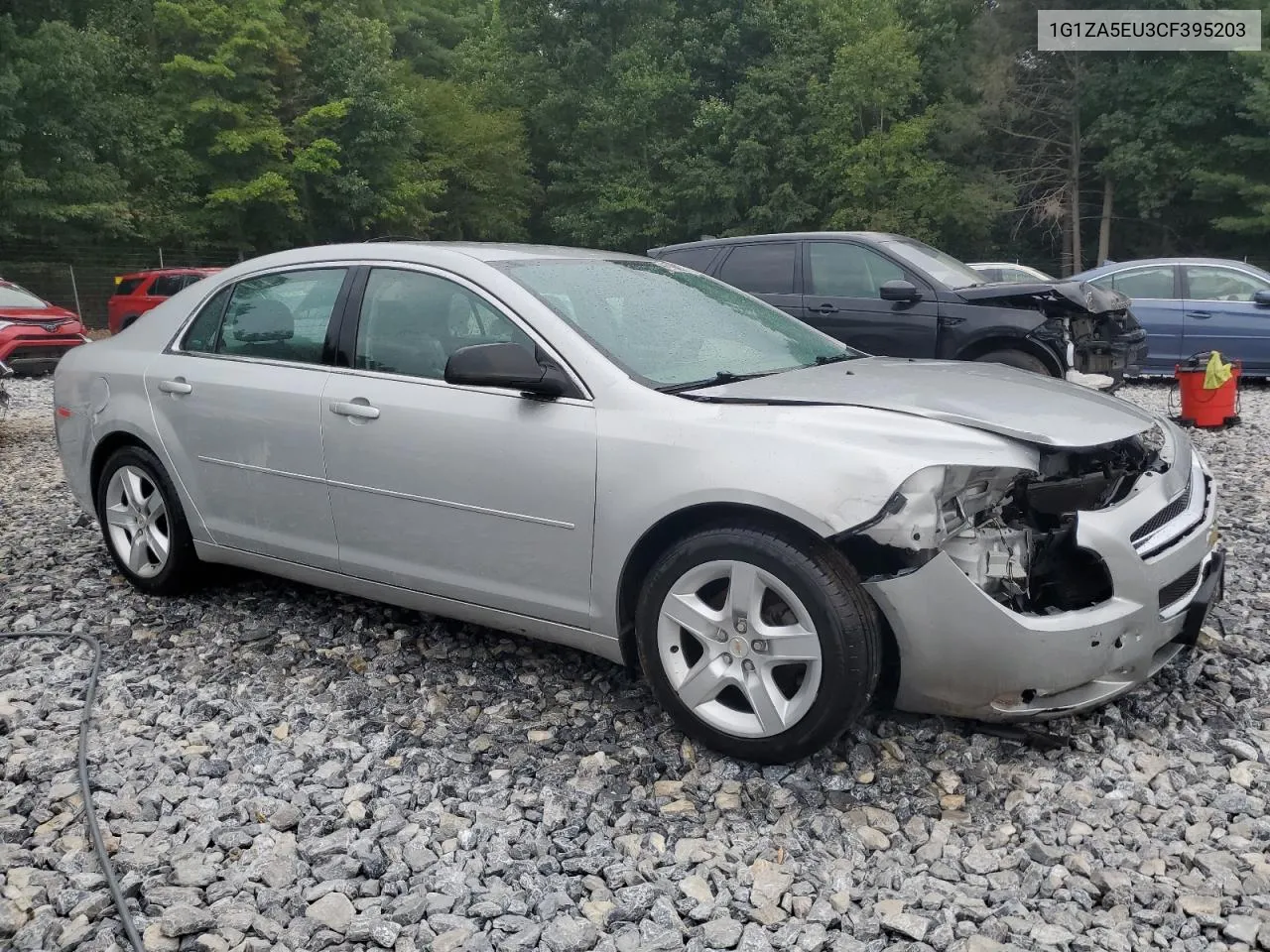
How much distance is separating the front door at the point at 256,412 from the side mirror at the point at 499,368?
907mm

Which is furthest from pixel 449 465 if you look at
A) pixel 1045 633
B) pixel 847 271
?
pixel 847 271

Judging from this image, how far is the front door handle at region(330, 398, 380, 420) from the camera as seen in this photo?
3.77 metres

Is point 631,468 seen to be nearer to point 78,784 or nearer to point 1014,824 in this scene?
point 1014,824

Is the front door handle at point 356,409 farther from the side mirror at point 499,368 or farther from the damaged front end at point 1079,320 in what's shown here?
the damaged front end at point 1079,320

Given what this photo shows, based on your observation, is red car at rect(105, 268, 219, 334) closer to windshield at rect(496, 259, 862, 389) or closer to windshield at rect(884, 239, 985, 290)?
windshield at rect(884, 239, 985, 290)

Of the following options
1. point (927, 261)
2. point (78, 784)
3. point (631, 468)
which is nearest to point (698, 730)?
point (631, 468)

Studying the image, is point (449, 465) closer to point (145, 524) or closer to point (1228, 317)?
point (145, 524)

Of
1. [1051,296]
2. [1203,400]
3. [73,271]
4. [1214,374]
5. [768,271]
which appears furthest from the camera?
[73,271]

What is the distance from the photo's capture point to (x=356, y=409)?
3.81 m

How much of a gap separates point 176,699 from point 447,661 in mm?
955

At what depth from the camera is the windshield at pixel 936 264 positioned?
8.95m

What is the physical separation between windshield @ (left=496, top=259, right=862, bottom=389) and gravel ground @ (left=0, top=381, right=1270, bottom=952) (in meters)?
1.16

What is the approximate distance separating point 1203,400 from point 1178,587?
21.9 feet

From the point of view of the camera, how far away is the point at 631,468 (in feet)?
10.5
